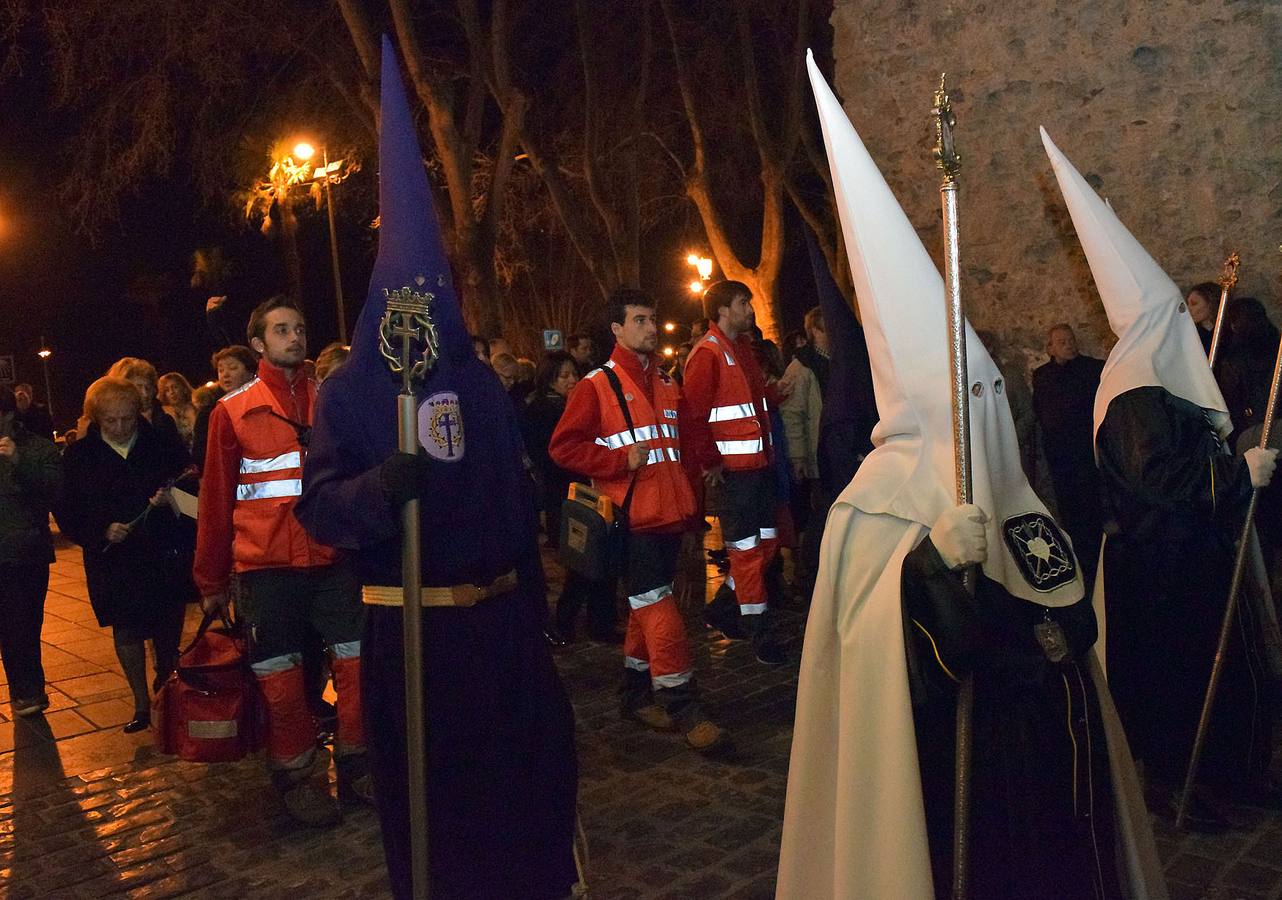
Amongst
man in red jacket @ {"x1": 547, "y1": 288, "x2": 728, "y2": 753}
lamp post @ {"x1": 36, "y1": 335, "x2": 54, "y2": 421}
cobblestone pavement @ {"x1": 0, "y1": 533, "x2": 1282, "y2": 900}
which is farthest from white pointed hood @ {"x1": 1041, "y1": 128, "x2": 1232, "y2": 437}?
lamp post @ {"x1": 36, "y1": 335, "x2": 54, "y2": 421}

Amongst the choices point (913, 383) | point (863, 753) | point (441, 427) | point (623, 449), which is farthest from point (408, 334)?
point (623, 449)

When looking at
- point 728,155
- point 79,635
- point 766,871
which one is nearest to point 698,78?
point 728,155

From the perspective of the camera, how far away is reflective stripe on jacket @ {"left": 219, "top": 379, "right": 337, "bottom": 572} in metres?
5.01

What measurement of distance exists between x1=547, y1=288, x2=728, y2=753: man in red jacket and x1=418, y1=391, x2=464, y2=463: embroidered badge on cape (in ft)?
8.01

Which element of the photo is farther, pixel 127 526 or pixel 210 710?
Result: pixel 127 526

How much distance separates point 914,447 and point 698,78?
1847 cm

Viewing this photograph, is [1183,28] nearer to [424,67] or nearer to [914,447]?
[914,447]

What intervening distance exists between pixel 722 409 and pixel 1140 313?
2.98 m

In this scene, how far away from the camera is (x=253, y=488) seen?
506cm

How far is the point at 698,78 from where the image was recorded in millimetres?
20484

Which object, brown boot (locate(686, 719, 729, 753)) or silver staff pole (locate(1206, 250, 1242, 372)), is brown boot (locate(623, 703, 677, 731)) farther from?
silver staff pole (locate(1206, 250, 1242, 372))

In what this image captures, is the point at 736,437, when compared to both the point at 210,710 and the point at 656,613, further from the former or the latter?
the point at 210,710

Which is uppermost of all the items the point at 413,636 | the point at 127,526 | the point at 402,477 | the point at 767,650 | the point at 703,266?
the point at 703,266

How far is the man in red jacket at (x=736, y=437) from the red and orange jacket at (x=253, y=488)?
2.62m
